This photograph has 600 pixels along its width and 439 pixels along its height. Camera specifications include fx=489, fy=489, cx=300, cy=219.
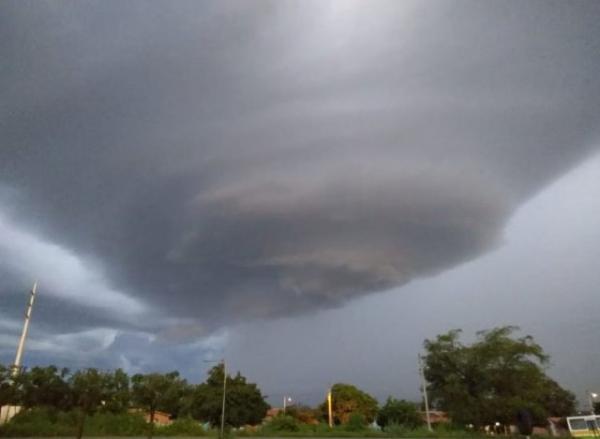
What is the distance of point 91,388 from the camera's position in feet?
113

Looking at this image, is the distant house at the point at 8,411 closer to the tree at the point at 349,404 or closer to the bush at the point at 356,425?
the bush at the point at 356,425

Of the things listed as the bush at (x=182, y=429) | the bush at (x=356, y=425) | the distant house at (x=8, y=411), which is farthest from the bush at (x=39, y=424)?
the bush at (x=356, y=425)

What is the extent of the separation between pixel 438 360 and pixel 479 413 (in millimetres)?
5843

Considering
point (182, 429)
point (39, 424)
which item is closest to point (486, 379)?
point (182, 429)

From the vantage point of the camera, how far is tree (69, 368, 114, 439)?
33.9m

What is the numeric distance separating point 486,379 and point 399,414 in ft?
73.3

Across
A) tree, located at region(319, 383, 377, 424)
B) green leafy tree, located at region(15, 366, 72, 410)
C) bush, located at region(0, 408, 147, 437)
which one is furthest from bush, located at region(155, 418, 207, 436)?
tree, located at region(319, 383, 377, 424)

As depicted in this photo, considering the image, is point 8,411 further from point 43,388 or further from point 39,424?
point 43,388

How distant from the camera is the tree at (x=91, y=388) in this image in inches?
1335

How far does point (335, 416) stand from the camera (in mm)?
78062

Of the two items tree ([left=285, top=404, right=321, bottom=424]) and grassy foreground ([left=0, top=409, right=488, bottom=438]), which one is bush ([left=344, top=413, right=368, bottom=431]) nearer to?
grassy foreground ([left=0, top=409, right=488, bottom=438])

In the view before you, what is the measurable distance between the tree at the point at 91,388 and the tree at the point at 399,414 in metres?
36.6

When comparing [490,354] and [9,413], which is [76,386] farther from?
[490,354]

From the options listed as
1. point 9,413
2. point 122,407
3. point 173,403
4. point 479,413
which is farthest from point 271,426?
point 9,413
